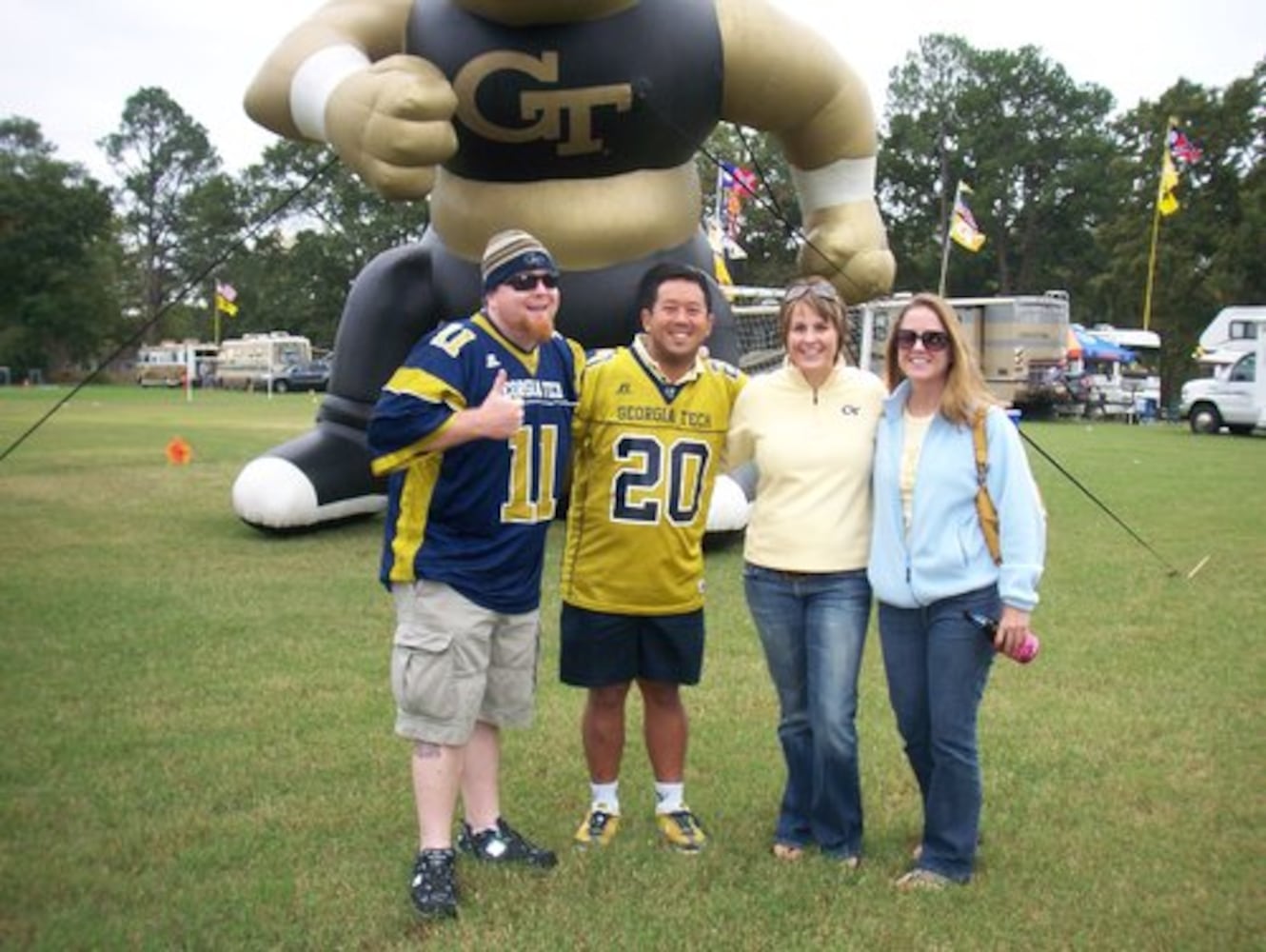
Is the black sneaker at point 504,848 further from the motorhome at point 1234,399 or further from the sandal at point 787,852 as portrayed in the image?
the motorhome at point 1234,399

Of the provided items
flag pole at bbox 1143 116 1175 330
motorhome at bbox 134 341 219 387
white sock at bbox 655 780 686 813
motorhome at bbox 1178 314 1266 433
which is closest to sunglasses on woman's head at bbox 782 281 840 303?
white sock at bbox 655 780 686 813

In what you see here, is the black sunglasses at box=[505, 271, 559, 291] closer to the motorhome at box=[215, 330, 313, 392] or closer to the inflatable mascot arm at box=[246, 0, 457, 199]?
the inflatable mascot arm at box=[246, 0, 457, 199]

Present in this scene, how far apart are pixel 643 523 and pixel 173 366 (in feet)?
147

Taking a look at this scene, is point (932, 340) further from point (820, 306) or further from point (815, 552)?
point (815, 552)

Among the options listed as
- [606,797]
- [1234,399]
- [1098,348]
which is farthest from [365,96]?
[1098,348]

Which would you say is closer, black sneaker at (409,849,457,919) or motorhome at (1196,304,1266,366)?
black sneaker at (409,849,457,919)

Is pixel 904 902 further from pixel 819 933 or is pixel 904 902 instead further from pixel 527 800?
pixel 527 800

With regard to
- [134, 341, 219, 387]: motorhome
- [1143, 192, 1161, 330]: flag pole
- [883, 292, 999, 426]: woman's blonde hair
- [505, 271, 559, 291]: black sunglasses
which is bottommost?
[134, 341, 219, 387]: motorhome

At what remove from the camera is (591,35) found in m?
4.45

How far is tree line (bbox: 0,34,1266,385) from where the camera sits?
3042cm

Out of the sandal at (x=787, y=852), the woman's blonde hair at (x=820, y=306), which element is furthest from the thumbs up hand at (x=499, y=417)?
the sandal at (x=787, y=852)

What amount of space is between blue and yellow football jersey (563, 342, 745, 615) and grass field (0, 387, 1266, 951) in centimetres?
59

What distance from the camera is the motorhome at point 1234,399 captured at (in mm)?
19094

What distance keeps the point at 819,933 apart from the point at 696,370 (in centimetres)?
124
